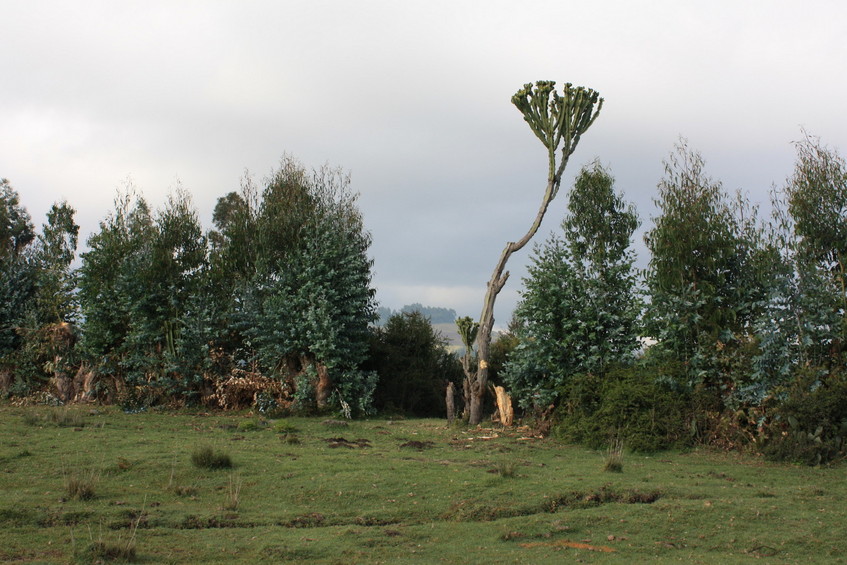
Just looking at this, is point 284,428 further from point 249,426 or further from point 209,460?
point 209,460

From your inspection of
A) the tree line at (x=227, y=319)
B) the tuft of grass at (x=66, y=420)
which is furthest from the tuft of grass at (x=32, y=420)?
the tree line at (x=227, y=319)

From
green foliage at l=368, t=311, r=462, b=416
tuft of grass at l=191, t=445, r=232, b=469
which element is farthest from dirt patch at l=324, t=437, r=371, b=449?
green foliage at l=368, t=311, r=462, b=416

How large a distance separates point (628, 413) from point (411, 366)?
10060 mm

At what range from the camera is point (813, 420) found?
12.3 meters

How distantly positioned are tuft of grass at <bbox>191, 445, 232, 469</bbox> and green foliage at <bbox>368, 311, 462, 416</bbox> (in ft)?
35.7

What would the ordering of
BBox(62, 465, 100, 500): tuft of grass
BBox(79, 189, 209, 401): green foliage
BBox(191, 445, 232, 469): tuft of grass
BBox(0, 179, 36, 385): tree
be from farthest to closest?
1. BBox(0, 179, 36, 385): tree
2. BBox(79, 189, 209, 401): green foliage
3. BBox(191, 445, 232, 469): tuft of grass
4. BBox(62, 465, 100, 500): tuft of grass

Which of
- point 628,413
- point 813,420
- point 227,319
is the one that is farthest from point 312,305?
point 813,420

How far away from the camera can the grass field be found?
7.20 meters

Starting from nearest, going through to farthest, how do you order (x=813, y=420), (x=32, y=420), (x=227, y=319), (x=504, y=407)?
(x=813, y=420), (x=32, y=420), (x=504, y=407), (x=227, y=319)

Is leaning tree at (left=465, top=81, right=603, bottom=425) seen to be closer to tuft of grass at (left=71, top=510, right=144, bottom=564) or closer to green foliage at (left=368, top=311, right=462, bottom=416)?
green foliage at (left=368, top=311, right=462, bottom=416)

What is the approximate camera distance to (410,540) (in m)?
7.69

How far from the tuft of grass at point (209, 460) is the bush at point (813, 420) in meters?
9.61

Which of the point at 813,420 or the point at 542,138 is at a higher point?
the point at 542,138

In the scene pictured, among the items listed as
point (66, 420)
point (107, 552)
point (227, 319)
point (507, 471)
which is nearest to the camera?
point (107, 552)
